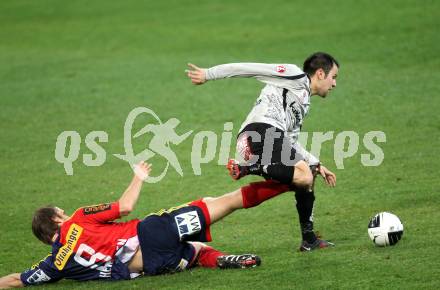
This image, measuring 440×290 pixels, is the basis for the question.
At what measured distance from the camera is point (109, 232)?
326 inches

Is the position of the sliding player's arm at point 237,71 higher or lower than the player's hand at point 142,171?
higher

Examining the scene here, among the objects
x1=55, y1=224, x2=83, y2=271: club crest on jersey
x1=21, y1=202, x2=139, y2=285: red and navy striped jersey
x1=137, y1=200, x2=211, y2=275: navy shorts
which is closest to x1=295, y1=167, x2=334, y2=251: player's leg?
x1=137, y1=200, x2=211, y2=275: navy shorts

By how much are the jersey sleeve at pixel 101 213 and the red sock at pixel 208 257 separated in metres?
0.98

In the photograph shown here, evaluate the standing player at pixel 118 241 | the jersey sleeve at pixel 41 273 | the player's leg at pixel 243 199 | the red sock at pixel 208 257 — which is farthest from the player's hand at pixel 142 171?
the jersey sleeve at pixel 41 273

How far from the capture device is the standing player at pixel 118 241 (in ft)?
27.0

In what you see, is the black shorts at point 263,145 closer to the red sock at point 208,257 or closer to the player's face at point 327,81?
the player's face at point 327,81

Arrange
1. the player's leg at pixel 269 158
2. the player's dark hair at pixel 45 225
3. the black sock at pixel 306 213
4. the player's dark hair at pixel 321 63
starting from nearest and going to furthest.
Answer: the player's dark hair at pixel 45 225 → the player's leg at pixel 269 158 → the black sock at pixel 306 213 → the player's dark hair at pixel 321 63

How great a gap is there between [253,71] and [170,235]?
1.88m

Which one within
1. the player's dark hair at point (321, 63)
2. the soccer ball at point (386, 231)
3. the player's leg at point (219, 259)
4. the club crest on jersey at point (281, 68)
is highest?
the player's dark hair at point (321, 63)

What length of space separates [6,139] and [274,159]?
810 cm

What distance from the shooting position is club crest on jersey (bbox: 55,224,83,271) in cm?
822

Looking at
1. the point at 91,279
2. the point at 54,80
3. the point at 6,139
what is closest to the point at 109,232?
the point at 91,279

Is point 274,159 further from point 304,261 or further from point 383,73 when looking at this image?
point 383,73

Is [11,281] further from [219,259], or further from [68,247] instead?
[219,259]
